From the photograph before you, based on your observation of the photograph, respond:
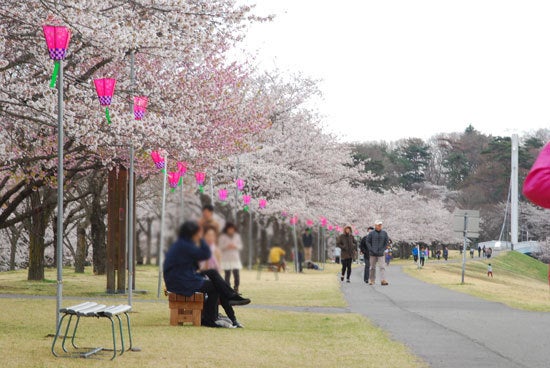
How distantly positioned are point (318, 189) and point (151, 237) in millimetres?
44964

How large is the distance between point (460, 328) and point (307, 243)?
15004 millimetres

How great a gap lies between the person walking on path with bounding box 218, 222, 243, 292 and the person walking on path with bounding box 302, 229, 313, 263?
306 millimetres

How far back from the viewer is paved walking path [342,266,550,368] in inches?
484

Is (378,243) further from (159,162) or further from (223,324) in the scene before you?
(159,162)

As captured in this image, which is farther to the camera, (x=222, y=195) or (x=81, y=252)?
(x=81, y=252)

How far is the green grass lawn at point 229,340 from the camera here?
10.8 metres

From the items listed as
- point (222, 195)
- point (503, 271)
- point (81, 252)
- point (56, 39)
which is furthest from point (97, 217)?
point (503, 271)

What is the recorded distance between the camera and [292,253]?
7.09 ft

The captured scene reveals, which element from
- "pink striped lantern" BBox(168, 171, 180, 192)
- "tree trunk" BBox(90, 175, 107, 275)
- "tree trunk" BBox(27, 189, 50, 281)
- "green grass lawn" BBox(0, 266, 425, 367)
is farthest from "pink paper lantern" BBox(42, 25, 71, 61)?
"tree trunk" BBox(90, 175, 107, 275)

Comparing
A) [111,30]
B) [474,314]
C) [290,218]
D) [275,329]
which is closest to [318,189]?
[474,314]

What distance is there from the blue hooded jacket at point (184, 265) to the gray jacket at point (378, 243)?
729 inches

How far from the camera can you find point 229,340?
12969 millimetres

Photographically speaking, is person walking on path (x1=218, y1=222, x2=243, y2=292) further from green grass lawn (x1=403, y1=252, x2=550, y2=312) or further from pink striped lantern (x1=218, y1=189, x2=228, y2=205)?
green grass lawn (x1=403, y1=252, x2=550, y2=312)

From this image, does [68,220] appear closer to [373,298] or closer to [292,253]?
[373,298]
